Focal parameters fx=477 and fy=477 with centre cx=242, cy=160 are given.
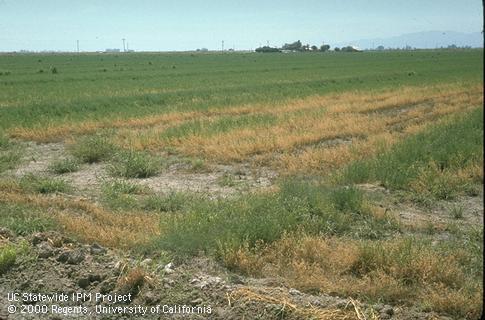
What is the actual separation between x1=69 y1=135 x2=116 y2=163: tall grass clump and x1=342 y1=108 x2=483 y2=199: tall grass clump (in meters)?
6.61

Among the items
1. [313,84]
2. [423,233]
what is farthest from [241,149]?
[313,84]

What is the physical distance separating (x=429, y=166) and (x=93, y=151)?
8333mm

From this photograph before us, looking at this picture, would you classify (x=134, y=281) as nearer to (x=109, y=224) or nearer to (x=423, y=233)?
(x=109, y=224)

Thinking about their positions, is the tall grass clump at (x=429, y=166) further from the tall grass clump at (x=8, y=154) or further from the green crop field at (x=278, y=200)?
the tall grass clump at (x=8, y=154)

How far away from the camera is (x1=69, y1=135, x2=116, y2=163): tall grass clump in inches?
498

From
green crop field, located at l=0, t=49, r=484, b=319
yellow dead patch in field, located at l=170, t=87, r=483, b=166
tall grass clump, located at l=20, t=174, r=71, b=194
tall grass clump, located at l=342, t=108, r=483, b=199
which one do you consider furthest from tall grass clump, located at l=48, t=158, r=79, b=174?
tall grass clump, located at l=342, t=108, r=483, b=199

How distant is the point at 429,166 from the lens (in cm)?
1005

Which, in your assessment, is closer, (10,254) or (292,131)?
(10,254)

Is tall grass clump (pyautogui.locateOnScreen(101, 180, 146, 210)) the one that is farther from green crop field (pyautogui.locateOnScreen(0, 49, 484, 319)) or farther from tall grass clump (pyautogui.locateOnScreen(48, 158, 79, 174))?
tall grass clump (pyautogui.locateOnScreen(48, 158, 79, 174))

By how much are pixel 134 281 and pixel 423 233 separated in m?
4.15

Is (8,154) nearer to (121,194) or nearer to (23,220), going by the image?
(121,194)

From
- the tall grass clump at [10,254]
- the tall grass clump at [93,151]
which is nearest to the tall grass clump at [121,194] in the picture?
the tall grass clump at [10,254]

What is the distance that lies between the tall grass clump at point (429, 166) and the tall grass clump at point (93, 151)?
260 inches

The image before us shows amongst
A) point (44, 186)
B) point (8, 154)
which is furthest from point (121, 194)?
point (8, 154)
